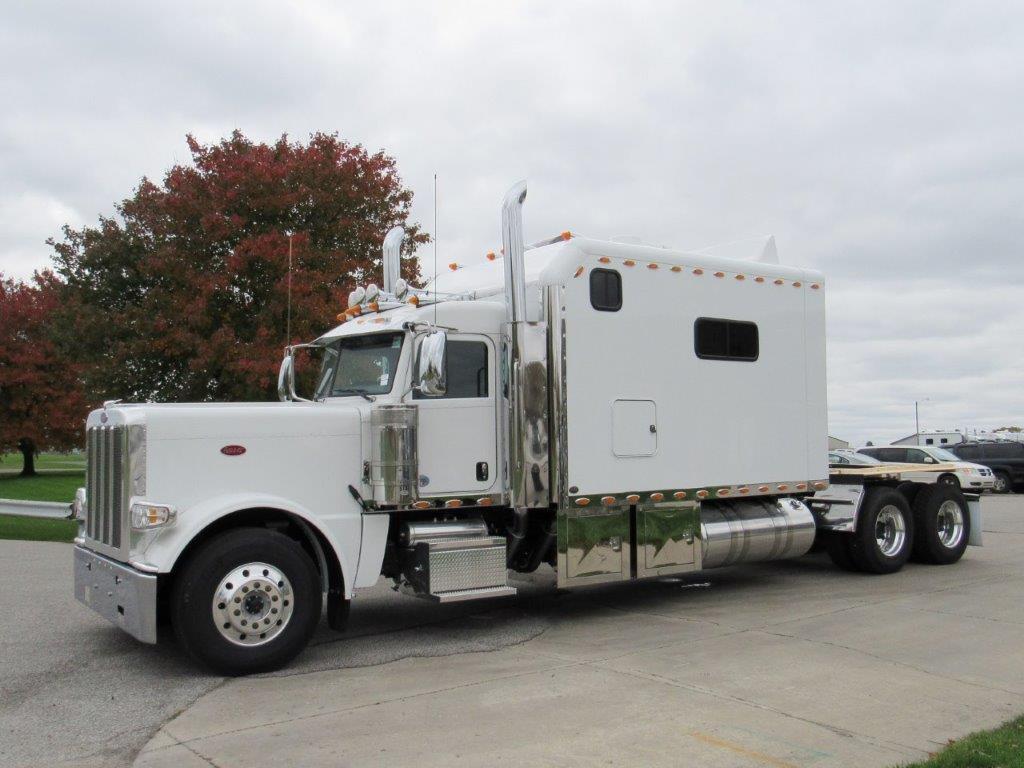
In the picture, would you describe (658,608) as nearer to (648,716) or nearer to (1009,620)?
(1009,620)

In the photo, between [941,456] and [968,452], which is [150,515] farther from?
[968,452]

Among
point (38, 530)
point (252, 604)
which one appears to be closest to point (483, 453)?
point (252, 604)

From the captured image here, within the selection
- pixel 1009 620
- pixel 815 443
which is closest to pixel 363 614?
pixel 815 443

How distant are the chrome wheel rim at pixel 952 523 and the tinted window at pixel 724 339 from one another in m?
4.26

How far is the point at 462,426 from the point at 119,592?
2.97 meters

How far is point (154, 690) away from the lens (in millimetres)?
6773

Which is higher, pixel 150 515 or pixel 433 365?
pixel 433 365

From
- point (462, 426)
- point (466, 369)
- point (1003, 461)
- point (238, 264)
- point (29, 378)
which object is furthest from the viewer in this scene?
point (29, 378)

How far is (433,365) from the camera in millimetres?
7465

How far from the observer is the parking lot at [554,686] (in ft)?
17.9

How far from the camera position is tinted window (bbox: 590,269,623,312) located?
9.02m

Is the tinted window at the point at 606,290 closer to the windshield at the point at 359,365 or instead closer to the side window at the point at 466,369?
the side window at the point at 466,369

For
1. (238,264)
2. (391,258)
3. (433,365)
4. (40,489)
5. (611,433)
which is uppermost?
(238,264)

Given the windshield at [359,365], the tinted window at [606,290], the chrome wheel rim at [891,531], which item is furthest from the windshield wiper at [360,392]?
the chrome wheel rim at [891,531]
